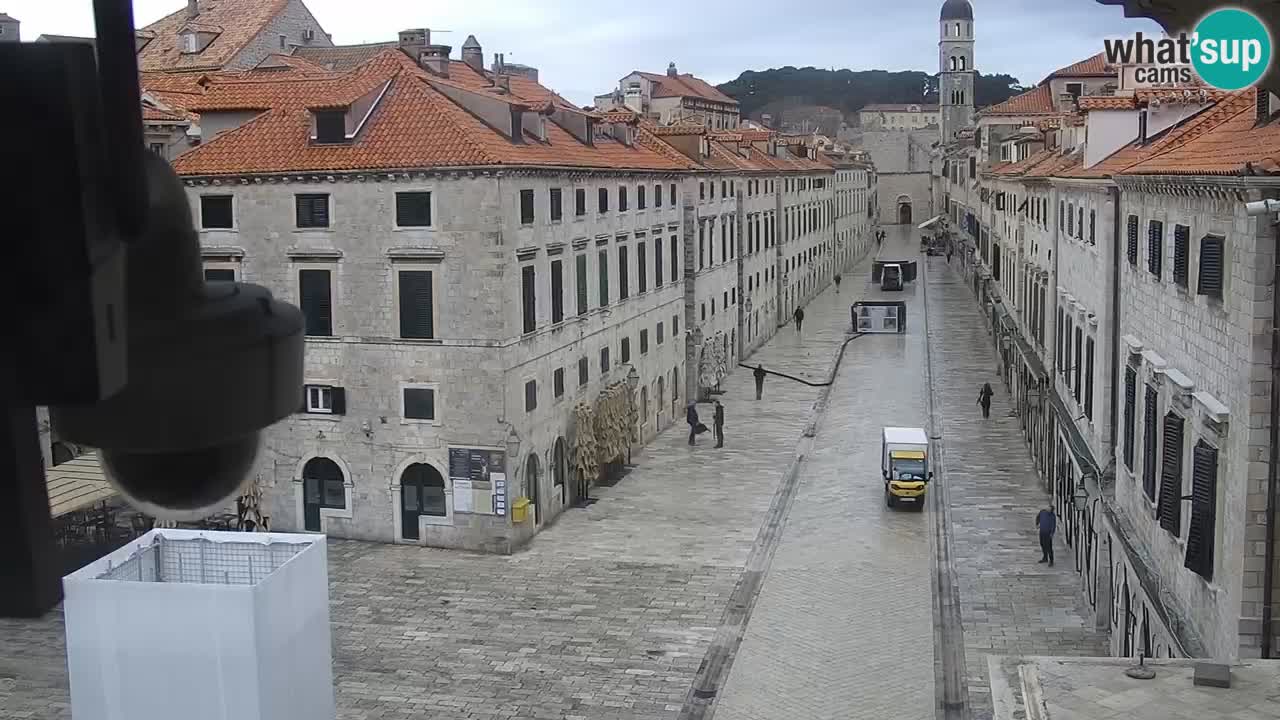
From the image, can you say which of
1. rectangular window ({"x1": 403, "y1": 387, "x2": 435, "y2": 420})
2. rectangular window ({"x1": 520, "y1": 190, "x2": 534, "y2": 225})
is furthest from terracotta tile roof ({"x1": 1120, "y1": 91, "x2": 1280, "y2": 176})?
rectangular window ({"x1": 403, "y1": 387, "x2": 435, "y2": 420})

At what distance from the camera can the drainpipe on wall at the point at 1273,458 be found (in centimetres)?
1250

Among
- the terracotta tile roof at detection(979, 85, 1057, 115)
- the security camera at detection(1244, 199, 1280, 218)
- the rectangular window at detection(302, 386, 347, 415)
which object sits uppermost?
the terracotta tile roof at detection(979, 85, 1057, 115)

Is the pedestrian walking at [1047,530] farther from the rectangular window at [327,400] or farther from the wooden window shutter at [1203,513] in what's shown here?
the rectangular window at [327,400]

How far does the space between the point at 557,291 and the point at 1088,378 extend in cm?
1270

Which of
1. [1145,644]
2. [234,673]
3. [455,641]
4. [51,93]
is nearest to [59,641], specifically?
[455,641]

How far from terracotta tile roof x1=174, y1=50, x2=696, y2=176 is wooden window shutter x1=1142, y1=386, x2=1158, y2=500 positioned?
14.7 metres

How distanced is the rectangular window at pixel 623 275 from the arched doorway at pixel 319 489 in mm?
10952

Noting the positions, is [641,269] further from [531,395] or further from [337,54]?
[337,54]

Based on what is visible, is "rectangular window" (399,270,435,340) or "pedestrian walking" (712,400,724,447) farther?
"pedestrian walking" (712,400,724,447)

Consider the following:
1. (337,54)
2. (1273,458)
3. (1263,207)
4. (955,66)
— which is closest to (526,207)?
(1263,207)

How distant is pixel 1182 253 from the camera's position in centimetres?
1622

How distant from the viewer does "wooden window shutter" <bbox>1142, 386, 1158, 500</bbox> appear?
17627 millimetres

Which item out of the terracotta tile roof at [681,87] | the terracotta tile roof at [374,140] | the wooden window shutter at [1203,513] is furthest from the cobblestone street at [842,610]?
the terracotta tile roof at [681,87]

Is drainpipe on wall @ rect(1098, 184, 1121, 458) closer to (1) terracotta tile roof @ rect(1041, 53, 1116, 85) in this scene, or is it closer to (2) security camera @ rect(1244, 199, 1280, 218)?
(2) security camera @ rect(1244, 199, 1280, 218)
